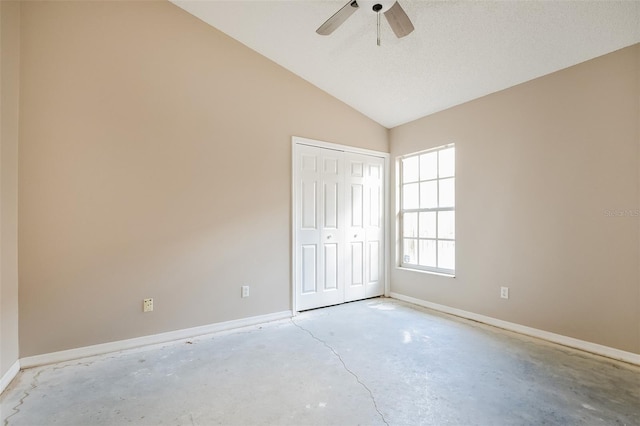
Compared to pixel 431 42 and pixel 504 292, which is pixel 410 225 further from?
pixel 431 42

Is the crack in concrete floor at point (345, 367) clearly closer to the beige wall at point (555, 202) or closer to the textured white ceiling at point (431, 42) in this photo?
the beige wall at point (555, 202)

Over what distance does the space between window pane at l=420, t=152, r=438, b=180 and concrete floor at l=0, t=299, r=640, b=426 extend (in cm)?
203

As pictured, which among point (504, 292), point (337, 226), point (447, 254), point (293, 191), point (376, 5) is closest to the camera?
point (376, 5)

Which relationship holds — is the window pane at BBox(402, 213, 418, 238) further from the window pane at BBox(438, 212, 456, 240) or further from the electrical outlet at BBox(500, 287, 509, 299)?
the electrical outlet at BBox(500, 287, 509, 299)

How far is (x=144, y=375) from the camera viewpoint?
7.26 ft

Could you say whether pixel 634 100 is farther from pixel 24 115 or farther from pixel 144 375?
pixel 24 115

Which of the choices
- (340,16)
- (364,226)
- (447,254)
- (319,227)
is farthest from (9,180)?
(447,254)

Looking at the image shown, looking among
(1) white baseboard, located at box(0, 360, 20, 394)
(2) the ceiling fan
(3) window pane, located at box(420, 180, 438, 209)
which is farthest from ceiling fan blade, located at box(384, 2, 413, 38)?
(1) white baseboard, located at box(0, 360, 20, 394)

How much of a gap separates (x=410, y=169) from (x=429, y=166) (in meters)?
0.34

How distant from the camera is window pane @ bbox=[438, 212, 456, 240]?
3.71 metres

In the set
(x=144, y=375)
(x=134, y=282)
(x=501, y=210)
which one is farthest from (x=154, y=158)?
(x=501, y=210)

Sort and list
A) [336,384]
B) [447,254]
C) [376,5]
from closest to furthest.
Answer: [336,384]
[376,5]
[447,254]

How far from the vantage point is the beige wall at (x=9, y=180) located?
81.5 inches

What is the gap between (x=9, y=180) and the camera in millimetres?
2189
